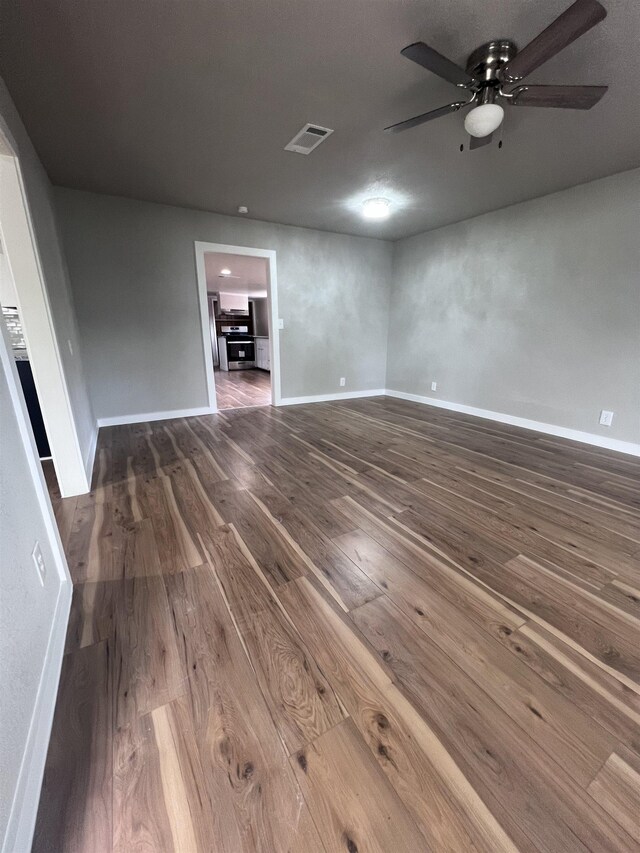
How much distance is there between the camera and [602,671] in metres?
1.08

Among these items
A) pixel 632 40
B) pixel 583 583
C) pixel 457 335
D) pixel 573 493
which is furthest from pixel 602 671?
pixel 457 335

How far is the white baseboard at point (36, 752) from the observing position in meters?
0.66

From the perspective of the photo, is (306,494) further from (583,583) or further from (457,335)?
(457,335)

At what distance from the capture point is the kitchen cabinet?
820 cm

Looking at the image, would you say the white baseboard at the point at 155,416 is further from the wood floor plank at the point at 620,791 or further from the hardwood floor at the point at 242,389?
the wood floor plank at the point at 620,791

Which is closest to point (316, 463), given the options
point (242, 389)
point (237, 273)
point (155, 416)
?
point (155, 416)

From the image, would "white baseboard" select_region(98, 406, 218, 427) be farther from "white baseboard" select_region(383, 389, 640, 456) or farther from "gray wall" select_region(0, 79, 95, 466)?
"white baseboard" select_region(383, 389, 640, 456)

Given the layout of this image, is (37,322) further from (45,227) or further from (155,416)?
(155,416)

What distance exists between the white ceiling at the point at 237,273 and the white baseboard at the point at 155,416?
196cm

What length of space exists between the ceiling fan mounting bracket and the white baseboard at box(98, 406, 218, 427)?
12.6ft

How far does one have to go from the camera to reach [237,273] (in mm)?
6965

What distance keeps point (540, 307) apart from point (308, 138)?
9.38ft

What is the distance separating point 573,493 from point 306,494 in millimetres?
1878

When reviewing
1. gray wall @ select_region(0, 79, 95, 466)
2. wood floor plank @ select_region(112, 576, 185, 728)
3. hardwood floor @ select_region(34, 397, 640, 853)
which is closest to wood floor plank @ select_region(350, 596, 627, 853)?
hardwood floor @ select_region(34, 397, 640, 853)
